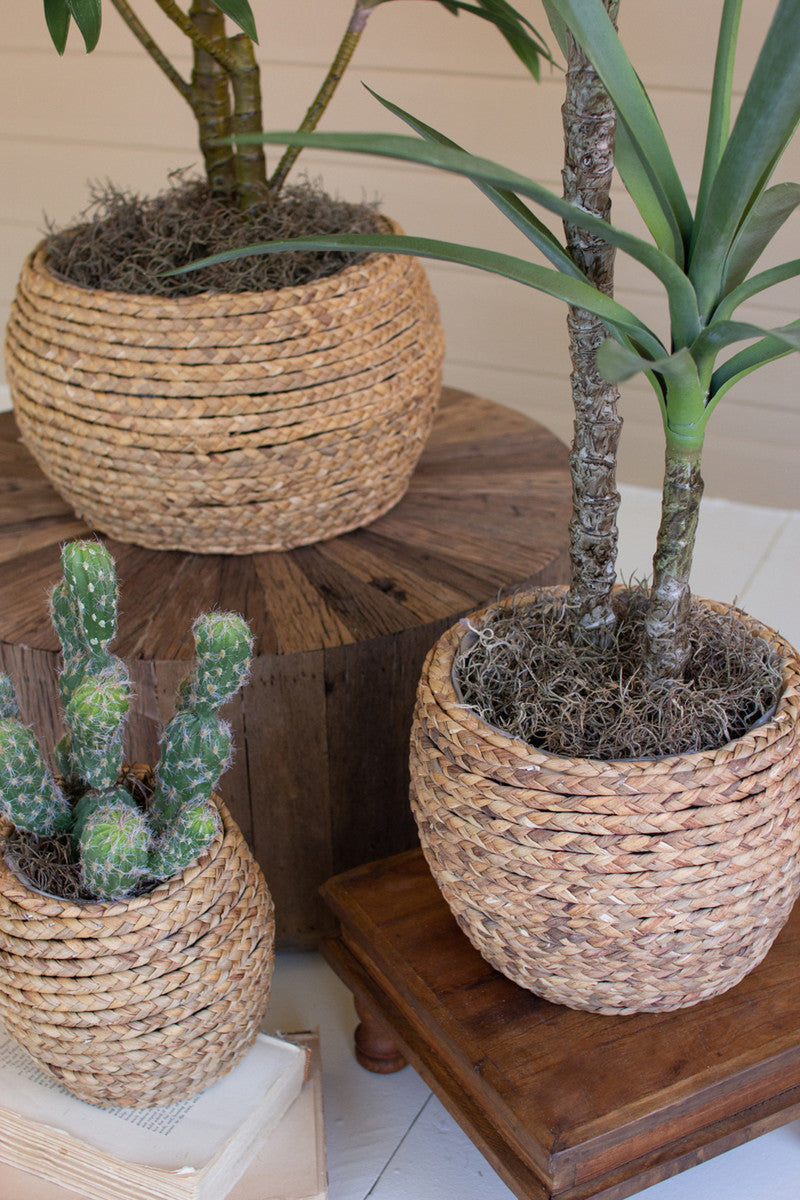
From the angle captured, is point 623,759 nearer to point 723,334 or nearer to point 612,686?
point 612,686

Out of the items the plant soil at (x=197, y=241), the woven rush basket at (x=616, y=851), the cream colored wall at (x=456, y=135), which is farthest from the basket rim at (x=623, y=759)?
the cream colored wall at (x=456, y=135)

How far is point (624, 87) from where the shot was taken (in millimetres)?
637

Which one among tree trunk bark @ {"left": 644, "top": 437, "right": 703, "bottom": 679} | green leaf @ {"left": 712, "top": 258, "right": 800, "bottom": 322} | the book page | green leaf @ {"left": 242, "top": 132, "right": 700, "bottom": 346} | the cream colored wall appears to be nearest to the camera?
green leaf @ {"left": 242, "top": 132, "right": 700, "bottom": 346}

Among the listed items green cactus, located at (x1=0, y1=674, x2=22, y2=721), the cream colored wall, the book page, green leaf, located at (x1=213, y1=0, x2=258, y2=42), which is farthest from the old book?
the cream colored wall

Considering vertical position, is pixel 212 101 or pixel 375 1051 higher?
pixel 212 101

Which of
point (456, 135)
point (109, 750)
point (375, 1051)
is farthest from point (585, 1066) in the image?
point (456, 135)

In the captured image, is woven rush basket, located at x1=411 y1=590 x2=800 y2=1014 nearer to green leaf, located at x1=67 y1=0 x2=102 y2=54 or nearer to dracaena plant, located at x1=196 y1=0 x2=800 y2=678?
dracaena plant, located at x1=196 y1=0 x2=800 y2=678

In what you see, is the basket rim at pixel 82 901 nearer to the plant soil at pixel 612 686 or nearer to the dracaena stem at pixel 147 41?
the plant soil at pixel 612 686

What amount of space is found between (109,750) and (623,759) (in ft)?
1.16

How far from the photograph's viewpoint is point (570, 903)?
0.75m

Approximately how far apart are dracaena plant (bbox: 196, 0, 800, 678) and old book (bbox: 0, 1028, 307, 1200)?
1.53 feet

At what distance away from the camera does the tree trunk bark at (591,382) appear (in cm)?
74

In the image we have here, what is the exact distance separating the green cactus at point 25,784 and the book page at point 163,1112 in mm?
226

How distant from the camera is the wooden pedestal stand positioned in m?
0.78
